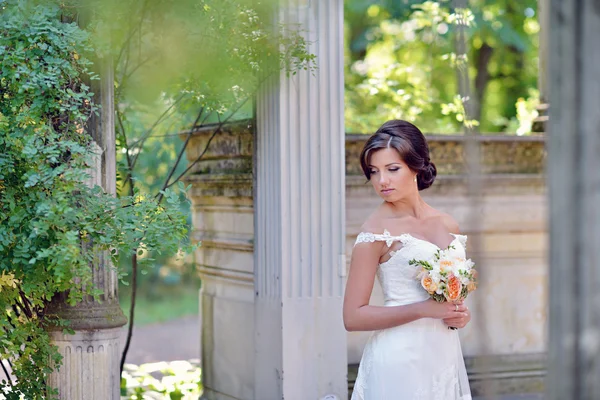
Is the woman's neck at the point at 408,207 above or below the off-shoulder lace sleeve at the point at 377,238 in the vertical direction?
above

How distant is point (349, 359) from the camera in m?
5.94

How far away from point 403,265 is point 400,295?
0.13 m

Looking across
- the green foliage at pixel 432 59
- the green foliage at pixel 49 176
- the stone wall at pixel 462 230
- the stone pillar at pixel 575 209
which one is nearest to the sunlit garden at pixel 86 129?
the green foliage at pixel 49 176

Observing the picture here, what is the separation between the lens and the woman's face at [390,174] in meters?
3.60

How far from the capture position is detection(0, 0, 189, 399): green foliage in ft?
12.6

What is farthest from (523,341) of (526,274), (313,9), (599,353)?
(599,353)

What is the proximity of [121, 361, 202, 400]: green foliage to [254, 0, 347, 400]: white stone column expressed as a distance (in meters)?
1.60

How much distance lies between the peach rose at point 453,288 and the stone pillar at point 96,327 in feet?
5.63

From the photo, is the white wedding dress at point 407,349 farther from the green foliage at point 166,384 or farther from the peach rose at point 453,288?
Answer: the green foliage at point 166,384

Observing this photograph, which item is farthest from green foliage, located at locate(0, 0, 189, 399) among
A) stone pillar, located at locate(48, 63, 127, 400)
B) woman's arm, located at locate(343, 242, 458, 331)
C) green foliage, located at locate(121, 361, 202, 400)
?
green foliage, located at locate(121, 361, 202, 400)

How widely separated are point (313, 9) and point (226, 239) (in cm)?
163

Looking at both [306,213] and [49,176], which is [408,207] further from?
[49,176]

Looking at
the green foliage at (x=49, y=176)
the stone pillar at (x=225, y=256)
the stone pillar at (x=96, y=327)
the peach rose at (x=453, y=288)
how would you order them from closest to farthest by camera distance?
1. the peach rose at (x=453, y=288)
2. the green foliage at (x=49, y=176)
3. the stone pillar at (x=96, y=327)
4. the stone pillar at (x=225, y=256)

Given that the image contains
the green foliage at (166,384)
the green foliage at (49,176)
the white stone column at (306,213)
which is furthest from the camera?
the green foliage at (166,384)
